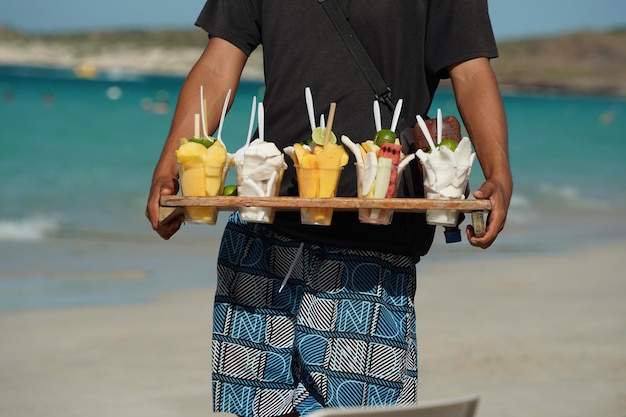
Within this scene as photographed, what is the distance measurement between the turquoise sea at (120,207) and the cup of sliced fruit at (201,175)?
352 millimetres

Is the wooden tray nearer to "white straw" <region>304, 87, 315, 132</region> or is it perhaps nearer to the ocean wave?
"white straw" <region>304, 87, 315, 132</region>

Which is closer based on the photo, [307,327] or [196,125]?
[196,125]

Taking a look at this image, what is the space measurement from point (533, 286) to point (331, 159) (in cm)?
697

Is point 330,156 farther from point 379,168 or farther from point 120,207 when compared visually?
Answer: point 120,207

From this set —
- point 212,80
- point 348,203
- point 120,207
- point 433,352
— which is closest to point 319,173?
point 348,203

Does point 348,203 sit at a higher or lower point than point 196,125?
lower

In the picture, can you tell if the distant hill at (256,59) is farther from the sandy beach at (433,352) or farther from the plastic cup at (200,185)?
the plastic cup at (200,185)

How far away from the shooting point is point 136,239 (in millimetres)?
12039

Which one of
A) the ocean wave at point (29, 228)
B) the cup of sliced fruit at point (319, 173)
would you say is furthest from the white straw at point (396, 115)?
the ocean wave at point (29, 228)

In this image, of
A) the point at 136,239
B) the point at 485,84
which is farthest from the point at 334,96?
the point at 136,239

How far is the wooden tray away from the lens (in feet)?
8.95

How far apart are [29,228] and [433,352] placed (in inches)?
272

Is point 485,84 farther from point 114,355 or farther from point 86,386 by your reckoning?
point 114,355

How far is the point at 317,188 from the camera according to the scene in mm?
2883
